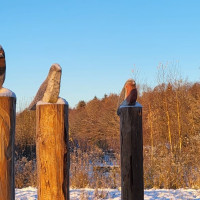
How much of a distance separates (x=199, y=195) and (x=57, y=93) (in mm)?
4024

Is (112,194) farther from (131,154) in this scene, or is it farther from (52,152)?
(52,152)

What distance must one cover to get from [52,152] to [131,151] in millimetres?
620

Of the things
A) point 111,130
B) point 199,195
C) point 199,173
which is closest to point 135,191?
point 199,195

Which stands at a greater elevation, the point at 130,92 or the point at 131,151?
the point at 130,92

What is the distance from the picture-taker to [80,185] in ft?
20.0

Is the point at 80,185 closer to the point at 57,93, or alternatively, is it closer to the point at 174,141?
the point at 57,93

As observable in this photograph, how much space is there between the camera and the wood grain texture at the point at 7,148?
210 cm

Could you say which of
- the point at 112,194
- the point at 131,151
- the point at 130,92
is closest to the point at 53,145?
the point at 131,151

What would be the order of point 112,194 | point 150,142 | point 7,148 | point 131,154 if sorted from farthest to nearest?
point 150,142 → point 112,194 → point 131,154 → point 7,148

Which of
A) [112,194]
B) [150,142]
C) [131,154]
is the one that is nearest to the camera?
[131,154]

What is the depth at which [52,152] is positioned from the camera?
2.15 meters

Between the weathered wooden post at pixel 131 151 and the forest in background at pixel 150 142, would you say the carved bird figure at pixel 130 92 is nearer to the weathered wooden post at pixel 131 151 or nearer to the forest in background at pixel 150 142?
the weathered wooden post at pixel 131 151

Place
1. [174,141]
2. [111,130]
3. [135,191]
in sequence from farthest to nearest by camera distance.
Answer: [111,130], [174,141], [135,191]

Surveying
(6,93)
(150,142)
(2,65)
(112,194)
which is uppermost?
(2,65)
